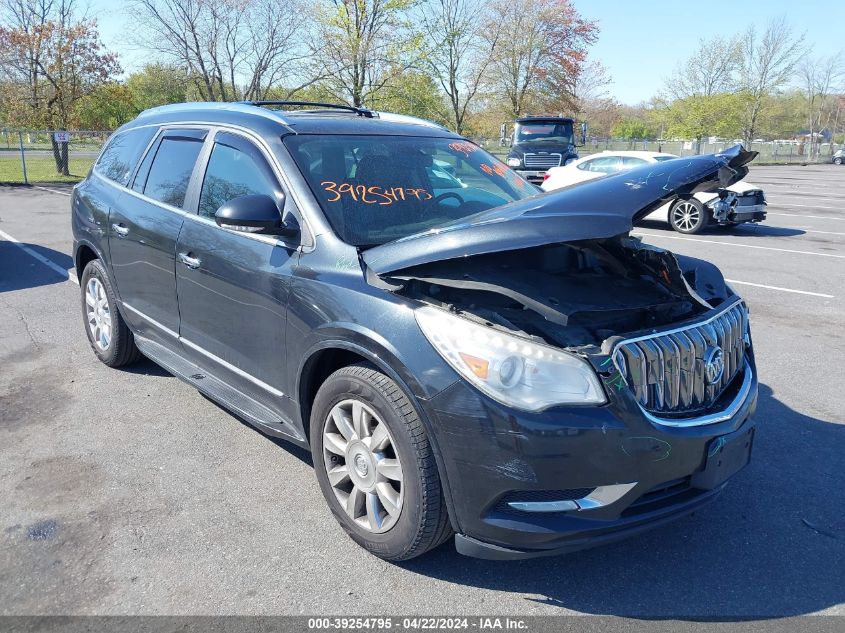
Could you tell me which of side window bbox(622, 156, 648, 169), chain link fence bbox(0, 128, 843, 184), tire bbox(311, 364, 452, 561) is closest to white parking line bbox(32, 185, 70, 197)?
chain link fence bbox(0, 128, 843, 184)

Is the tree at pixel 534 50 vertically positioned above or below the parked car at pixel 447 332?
above

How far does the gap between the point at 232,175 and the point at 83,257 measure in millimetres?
2434

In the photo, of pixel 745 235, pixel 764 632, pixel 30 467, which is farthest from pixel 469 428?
pixel 745 235

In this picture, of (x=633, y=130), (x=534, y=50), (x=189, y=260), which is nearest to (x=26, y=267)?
(x=189, y=260)

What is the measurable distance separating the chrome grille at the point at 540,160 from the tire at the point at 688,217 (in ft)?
21.2

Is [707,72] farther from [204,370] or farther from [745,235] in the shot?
[204,370]

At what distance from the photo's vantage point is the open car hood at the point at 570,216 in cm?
241

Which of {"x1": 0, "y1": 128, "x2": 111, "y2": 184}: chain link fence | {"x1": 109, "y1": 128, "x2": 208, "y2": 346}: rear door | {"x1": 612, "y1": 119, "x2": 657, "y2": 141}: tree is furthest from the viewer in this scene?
{"x1": 612, "y1": 119, "x2": 657, "y2": 141}: tree

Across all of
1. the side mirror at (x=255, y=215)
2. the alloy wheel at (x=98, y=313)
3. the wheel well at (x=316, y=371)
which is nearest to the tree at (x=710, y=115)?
the alloy wheel at (x=98, y=313)

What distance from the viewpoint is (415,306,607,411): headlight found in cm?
234

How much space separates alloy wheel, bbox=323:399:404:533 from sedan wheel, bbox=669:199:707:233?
11.6 metres

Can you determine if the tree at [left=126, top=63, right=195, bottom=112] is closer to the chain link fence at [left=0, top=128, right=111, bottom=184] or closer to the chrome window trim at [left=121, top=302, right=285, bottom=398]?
the chain link fence at [left=0, top=128, right=111, bottom=184]

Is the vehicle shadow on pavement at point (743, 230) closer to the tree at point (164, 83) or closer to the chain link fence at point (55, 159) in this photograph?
the chain link fence at point (55, 159)

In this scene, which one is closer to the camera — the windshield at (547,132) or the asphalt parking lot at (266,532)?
the asphalt parking lot at (266,532)
